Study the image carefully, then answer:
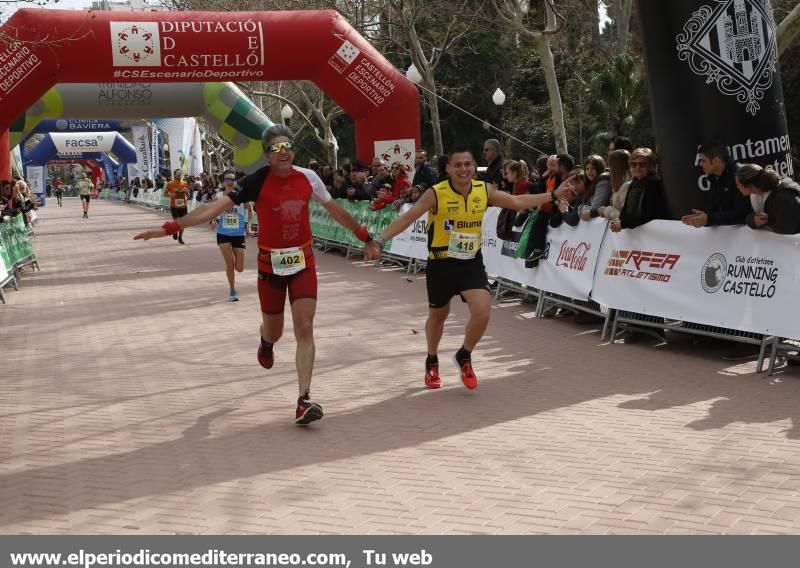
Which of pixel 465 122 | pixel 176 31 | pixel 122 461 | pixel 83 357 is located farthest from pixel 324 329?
pixel 465 122

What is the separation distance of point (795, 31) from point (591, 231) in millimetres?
6381

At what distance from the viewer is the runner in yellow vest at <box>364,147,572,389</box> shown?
8375 mm

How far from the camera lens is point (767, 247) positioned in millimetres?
8977

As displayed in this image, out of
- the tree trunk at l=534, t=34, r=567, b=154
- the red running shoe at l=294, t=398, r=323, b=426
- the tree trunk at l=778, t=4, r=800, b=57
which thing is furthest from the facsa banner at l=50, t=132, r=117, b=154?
the red running shoe at l=294, t=398, r=323, b=426

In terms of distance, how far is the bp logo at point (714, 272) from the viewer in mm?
9453

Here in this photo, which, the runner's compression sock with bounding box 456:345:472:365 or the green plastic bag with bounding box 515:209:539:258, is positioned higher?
the green plastic bag with bounding box 515:209:539:258

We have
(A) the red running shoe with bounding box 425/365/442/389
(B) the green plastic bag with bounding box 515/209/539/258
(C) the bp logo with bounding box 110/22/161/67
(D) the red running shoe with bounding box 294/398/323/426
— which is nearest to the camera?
(D) the red running shoe with bounding box 294/398/323/426

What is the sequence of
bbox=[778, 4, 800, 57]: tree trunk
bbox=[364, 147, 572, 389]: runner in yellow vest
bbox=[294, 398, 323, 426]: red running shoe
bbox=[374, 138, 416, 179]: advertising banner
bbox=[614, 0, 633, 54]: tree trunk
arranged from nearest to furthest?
bbox=[294, 398, 323, 426]: red running shoe < bbox=[364, 147, 572, 389]: runner in yellow vest < bbox=[778, 4, 800, 57]: tree trunk < bbox=[374, 138, 416, 179]: advertising banner < bbox=[614, 0, 633, 54]: tree trunk

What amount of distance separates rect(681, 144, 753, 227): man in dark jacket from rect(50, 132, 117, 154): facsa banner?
6763 centimetres

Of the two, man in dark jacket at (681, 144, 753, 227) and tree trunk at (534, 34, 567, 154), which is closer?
man in dark jacket at (681, 144, 753, 227)

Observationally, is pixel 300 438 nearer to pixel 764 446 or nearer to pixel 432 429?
pixel 432 429

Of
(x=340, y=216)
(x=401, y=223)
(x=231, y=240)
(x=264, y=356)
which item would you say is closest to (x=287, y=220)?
(x=340, y=216)

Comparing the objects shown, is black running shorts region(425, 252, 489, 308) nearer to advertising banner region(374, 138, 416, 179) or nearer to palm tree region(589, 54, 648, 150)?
advertising banner region(374, 138, 416, 179)

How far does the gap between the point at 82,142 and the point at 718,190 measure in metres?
68.0
